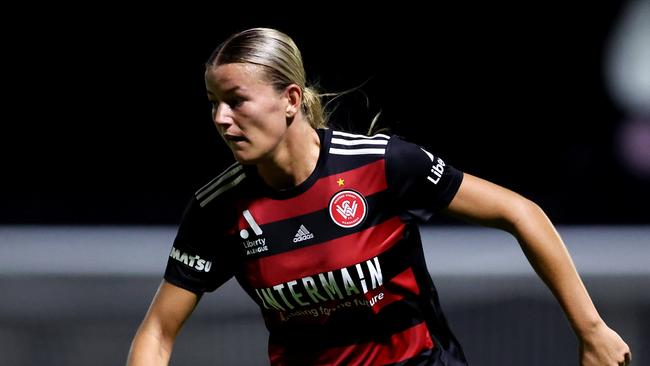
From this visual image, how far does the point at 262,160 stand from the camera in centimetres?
289

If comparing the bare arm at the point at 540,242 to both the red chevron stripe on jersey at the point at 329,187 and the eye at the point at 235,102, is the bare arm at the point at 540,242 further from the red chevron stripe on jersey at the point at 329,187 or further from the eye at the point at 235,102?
the eye at the point at 235,102

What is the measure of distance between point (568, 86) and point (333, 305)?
13.5 ft

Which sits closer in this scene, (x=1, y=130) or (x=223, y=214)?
(x=223, y=214)

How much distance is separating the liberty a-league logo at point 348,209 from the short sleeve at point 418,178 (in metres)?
0.08

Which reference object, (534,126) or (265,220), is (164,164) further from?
(265,220)

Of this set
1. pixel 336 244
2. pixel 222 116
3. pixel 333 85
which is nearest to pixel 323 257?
pixel 336 244

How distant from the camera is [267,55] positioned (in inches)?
111

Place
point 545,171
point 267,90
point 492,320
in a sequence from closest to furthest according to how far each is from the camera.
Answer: point 267,90, point 492,320, point 545,171

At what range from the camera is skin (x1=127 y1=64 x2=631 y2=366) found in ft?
9.17

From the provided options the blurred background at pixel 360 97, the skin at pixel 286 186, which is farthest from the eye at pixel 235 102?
the blurred background at pixel 360 97

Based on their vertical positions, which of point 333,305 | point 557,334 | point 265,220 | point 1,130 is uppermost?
point 265,220

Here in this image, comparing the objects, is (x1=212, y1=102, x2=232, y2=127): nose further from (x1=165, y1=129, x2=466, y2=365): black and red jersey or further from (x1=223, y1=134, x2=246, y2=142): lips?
(x1=165, y1=129, x2=466, y2=365): black and red jersey

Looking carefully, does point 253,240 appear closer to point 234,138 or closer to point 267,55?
point 234,138

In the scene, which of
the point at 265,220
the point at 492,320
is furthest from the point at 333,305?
the point at 492,320
